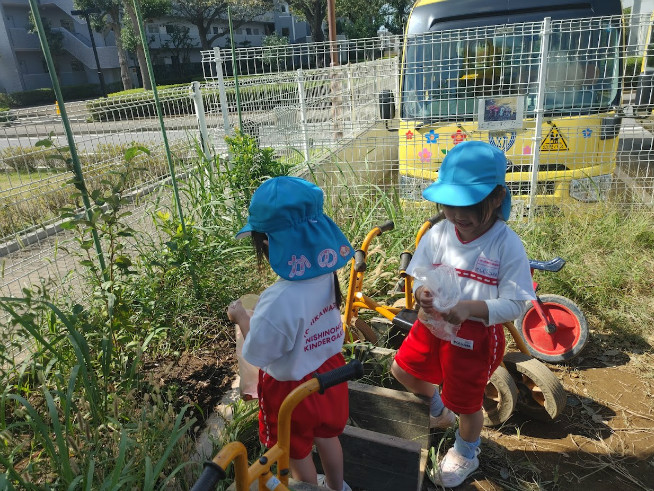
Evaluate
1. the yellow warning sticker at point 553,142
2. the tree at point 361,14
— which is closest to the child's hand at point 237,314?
the yellow warning sticker at point 553,142

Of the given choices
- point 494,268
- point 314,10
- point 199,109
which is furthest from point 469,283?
point 314,10

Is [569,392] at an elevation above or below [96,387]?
below

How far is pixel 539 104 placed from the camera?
4.48 meters

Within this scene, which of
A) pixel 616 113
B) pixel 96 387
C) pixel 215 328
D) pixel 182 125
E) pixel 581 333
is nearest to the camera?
pixel 96 387

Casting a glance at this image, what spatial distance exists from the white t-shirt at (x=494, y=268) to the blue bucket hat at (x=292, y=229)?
20.4 inches

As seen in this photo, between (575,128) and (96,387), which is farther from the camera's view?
(575,128)

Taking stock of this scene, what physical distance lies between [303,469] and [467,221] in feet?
3.85

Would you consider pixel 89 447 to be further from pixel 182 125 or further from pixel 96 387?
pixel 182 125

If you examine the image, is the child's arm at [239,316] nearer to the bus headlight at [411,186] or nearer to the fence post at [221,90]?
the bus headlight at [411,186]

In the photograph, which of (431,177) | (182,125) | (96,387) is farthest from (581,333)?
(182,125)

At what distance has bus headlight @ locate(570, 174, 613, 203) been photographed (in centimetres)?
448

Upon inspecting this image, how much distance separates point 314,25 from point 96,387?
41693 millimetres

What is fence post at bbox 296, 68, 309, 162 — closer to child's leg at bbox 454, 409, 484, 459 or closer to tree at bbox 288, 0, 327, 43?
child's leg at bbox 454, 409, 484, 459

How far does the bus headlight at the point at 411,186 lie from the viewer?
4559mm
